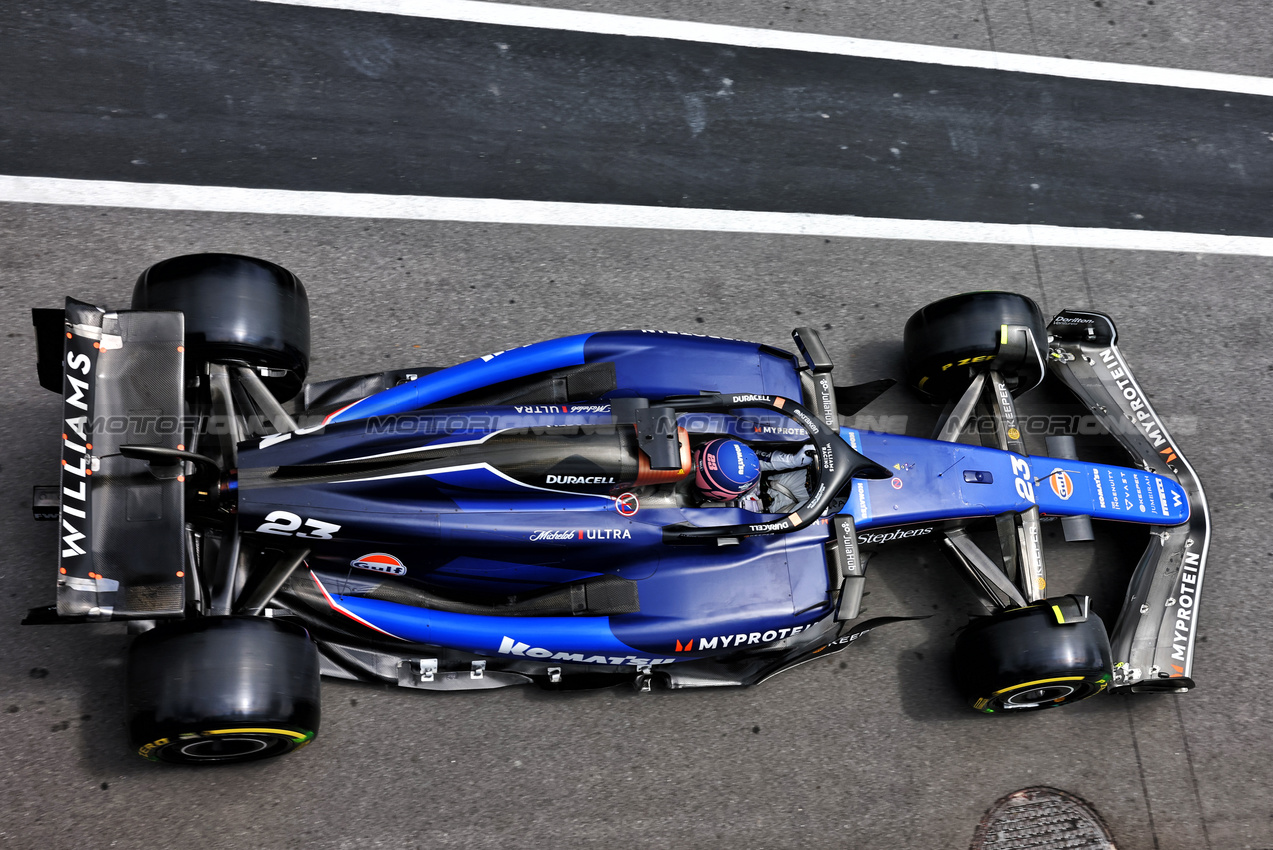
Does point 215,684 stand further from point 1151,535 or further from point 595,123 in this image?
point 1151,535

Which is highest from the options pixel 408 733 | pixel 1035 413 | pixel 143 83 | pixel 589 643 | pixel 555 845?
pixel 143 83

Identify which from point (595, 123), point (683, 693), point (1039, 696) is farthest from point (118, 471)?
point (1039, 696)

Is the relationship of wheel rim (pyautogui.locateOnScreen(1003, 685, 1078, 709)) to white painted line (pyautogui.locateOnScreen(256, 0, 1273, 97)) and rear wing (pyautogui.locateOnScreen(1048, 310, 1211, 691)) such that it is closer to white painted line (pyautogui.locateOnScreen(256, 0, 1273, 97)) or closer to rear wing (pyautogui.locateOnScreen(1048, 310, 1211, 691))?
rear wing (pyautogui.locateOnScreen(1048, 310, 1211, 691))

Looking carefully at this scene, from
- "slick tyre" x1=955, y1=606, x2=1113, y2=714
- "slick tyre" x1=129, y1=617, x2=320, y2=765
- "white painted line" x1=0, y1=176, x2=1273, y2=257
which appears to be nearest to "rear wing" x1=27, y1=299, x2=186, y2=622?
"slick tyre" x1=129, y1=617, x2=320, y2=765

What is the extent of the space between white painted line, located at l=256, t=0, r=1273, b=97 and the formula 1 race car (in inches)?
116

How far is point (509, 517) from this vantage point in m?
4.74

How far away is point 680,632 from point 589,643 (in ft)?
1.55

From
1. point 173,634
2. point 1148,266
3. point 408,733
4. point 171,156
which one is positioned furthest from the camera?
point 1148,266

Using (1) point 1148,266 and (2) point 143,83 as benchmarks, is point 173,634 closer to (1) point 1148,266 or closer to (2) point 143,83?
(2) point 143,83

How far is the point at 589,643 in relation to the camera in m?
4.89

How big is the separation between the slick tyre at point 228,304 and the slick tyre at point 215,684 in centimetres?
140

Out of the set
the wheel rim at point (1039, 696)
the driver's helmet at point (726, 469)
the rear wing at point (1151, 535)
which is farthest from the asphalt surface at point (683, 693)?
the driver's helmet at point (726, 469)

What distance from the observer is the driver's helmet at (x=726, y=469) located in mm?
4707

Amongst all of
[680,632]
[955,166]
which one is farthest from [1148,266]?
[680,632]
